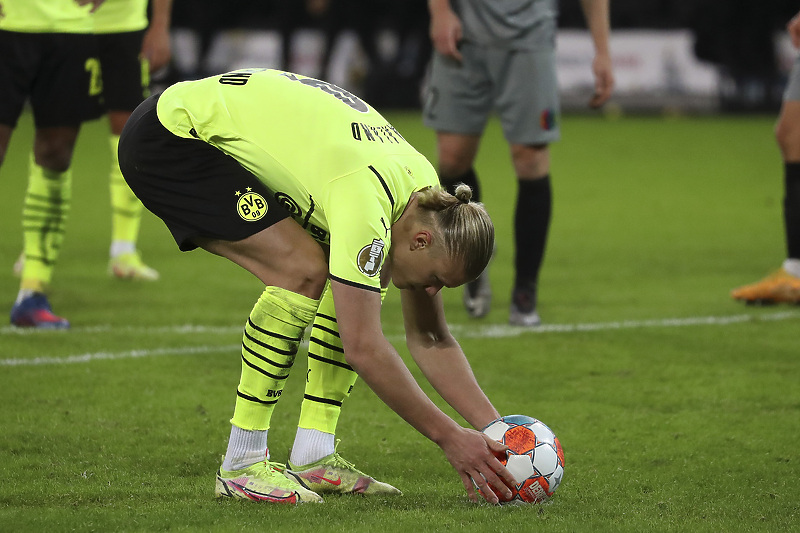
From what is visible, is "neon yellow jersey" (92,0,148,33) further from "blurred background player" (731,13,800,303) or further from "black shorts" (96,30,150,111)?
"blurred background player" (731,13,800,303)

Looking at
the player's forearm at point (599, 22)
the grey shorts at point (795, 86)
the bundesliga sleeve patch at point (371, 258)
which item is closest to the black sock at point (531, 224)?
the player's forearm at point (599, 22)

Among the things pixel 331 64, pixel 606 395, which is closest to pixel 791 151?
pixel 606 395

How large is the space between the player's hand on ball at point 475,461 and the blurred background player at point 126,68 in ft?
11.7

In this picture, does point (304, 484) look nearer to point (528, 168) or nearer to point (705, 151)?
point (528, 168)

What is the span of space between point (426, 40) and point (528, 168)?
56.6 feet

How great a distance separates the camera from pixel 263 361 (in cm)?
305

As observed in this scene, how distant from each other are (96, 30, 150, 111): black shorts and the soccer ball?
351cm

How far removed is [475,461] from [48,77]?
3339 millimetres

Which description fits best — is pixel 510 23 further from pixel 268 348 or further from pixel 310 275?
pixel 268 348

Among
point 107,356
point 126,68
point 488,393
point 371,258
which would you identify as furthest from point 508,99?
point 371,258

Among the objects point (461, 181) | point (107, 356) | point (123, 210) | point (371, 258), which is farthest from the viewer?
point (123, 210)

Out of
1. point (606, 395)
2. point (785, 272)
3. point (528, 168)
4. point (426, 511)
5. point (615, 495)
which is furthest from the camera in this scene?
point (785, 272)

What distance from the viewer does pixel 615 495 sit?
317cm

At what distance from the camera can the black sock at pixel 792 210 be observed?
20.1ft
